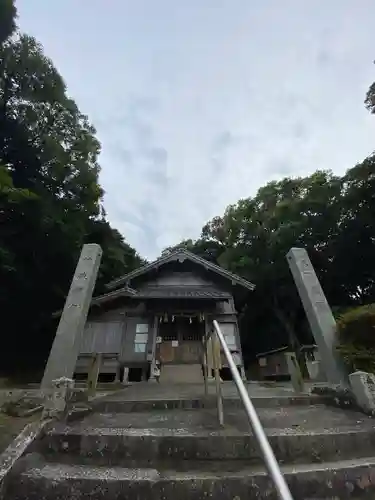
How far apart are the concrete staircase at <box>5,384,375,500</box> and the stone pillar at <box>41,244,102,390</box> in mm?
2090

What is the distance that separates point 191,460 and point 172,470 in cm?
21

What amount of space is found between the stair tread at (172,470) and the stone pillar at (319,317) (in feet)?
9.72

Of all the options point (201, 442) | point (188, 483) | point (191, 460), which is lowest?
point (188, 483)

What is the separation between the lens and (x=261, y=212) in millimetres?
23203

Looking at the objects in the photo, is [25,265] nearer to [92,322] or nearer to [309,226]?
[92,322]

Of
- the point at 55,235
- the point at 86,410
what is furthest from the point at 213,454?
the point at 55,235

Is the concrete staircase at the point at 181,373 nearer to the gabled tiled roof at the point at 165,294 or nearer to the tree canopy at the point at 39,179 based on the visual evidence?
the gabled tiled roof at the point at 165,294

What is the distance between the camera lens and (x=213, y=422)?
3.35 metres

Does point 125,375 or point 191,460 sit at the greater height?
point 125,375

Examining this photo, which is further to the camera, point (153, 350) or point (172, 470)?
point (153, 350)

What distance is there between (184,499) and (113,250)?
16244mm

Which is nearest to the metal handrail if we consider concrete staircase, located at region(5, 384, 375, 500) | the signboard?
concrete staircase, located at region(5, 384, 375, 500)

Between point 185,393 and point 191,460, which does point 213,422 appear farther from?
point 185,393

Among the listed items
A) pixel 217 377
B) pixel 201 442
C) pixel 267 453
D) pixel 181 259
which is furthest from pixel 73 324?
pixel 181 259
